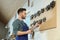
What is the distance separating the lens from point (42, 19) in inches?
91.2

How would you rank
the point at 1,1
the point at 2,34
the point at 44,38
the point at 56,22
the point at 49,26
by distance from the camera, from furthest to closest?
the point at 2,34, the point at 1,1, the point at 44,38, the point at 49,26, the point at 56,22

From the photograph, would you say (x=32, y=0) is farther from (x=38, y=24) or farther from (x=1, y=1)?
(x=1, y=1)

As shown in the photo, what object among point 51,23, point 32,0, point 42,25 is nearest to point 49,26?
point 51,23

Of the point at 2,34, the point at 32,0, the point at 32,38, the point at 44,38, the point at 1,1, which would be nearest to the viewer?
the point at 44,38

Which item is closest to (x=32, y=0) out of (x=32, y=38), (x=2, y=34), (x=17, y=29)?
(x=32, y=38)

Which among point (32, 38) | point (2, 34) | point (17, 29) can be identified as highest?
point (17, 29)

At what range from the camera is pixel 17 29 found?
2.21m

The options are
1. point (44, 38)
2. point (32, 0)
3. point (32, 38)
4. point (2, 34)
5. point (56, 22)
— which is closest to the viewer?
point (56, 22)

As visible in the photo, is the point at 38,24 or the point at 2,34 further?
the point at 2,34

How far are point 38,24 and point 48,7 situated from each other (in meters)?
0.36

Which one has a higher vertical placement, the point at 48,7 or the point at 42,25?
the point at 48,7

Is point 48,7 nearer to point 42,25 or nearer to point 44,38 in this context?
point 42,25

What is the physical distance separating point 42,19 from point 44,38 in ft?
0.95

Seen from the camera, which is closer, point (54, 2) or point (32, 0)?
point (54, 2)
